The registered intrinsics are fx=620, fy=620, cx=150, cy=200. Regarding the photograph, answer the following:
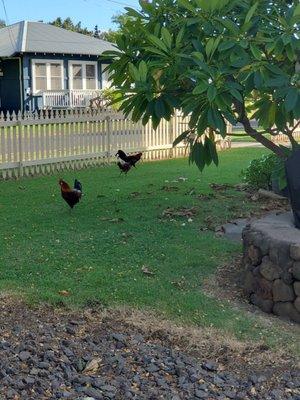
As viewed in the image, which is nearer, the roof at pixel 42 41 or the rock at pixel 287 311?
the rock at pixel 287 311

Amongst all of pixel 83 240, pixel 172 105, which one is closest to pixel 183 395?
pixel 172 105

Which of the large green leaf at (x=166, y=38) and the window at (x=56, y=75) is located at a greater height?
the window at (x=56, y=75)

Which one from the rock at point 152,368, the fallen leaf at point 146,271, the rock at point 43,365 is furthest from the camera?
the fallen leaf at point 146,271

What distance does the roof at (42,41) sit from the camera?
110ft

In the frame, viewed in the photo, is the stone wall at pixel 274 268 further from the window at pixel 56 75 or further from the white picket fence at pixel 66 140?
the window at pixel 56 75

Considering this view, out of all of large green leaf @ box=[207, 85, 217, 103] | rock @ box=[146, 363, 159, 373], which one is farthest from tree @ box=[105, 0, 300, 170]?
rock @ box=[146, 363, 159, 373]

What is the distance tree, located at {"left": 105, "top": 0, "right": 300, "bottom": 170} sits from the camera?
483 centimetres

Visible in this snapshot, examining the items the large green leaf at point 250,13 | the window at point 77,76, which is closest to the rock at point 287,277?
the large green leaf at point 250,13

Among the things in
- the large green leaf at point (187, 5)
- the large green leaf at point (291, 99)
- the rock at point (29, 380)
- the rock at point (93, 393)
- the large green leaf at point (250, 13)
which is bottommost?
the rock at point (93, 393)

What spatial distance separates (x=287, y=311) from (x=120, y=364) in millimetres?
1741

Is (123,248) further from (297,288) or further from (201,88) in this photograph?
(201,88)

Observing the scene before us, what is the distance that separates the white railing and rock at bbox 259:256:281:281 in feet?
97.5

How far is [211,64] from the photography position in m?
4.98

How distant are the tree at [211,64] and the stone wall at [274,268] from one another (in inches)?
36.5
